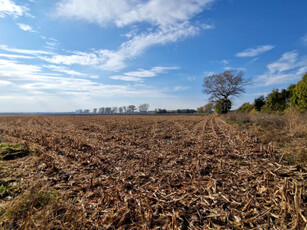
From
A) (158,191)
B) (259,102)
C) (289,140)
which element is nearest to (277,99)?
(259,102)

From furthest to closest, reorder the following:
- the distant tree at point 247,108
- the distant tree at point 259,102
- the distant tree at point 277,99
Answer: the distant tree at point 247,108
the distant tree at point 259,102
the distant tree at point 277,99

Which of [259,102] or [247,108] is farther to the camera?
[247,108]

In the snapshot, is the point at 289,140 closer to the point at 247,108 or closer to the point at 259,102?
the point at 259,102

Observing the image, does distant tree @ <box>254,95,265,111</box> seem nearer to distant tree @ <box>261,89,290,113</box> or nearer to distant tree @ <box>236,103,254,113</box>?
distant tree @ <box>236,103,254,113</box>

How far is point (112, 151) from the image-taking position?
22.4 ft

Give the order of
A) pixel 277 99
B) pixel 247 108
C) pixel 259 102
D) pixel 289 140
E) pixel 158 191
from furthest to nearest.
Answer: pixel 247 108 < pixel 259 102 < pixel 277 99 < pixel 289 140 < pixel 158 191

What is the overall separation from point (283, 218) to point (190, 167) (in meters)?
2.50

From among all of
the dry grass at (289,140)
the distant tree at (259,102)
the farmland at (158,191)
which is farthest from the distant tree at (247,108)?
the farmland at (158,191)

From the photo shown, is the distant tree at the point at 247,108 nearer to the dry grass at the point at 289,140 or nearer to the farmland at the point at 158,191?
the dry grass at the point at 289,140

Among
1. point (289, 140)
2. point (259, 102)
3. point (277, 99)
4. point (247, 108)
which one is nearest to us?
point (289, 140)

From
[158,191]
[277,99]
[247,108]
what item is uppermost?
[277,99]

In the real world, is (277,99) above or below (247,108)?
above

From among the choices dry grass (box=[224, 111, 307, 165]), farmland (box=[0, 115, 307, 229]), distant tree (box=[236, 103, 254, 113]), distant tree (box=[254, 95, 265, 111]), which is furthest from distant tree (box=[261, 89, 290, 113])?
farmland (box=[0, 115, 307, 229])

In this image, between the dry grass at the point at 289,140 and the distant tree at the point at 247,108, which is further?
the distant tree at the point at 247,108
